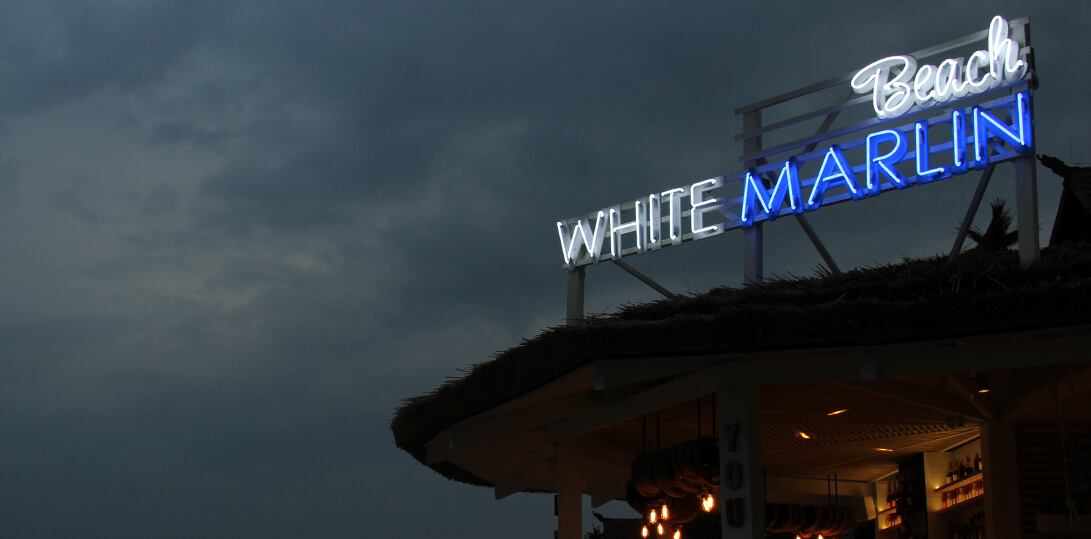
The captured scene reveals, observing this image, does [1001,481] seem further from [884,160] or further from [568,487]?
[568,487]

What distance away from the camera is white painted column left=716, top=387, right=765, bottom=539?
7918mm

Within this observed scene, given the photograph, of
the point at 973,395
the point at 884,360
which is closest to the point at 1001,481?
the point at 973,395

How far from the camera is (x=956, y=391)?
1025 centimetres

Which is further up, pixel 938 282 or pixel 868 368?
pixel 938 282

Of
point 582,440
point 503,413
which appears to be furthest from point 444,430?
point 582,440

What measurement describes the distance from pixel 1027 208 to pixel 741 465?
3473 mm

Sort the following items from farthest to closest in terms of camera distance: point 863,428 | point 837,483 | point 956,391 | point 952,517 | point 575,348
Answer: point 837,483 → point 952,517 → point 863,428 → point 956,391 → point 575,348

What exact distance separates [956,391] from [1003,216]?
575 inches

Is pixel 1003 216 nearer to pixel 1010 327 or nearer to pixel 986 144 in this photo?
pixel 986 144

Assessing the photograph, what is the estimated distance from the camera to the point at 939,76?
33.9 ft

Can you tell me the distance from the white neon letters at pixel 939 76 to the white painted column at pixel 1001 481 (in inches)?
138

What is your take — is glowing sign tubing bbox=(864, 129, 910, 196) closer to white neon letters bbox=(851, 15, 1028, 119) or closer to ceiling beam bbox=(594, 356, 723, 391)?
white neon letters bbox=(851, 15, 1028, 119)

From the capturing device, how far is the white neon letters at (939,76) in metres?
9.74

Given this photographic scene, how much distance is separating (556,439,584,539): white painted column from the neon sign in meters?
2.31
